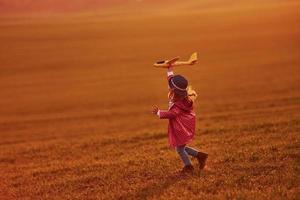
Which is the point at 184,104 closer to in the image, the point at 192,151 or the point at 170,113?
the point at 170,113

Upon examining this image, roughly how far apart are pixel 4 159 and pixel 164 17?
68.4m

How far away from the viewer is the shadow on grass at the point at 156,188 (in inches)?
297

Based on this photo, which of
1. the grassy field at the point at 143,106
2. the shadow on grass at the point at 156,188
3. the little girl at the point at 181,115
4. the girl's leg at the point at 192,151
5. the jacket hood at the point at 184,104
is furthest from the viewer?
the girl's leg at the point at 192,151

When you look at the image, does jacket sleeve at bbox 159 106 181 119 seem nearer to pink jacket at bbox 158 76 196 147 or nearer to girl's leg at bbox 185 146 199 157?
pink jacket at bbox 158 76 196 147

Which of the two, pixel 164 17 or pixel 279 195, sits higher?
pixel 164 17

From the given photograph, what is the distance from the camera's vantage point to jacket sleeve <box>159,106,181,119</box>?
316 inches

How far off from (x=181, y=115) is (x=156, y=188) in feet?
4.33

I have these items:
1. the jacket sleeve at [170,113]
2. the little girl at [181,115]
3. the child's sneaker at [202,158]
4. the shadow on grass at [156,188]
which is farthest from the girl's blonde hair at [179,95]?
the shadow on grass at [156,188]

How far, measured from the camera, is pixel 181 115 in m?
8.30

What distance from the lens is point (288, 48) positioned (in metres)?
46.2

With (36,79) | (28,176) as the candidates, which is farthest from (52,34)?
(28,176)

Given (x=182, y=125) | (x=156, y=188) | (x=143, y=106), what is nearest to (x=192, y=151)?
(x=182, y=125)

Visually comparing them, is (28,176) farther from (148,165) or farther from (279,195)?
(279,195)

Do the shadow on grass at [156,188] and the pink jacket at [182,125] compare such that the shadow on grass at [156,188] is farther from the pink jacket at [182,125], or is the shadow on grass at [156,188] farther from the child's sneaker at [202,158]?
the pink jacket at [182,125]
